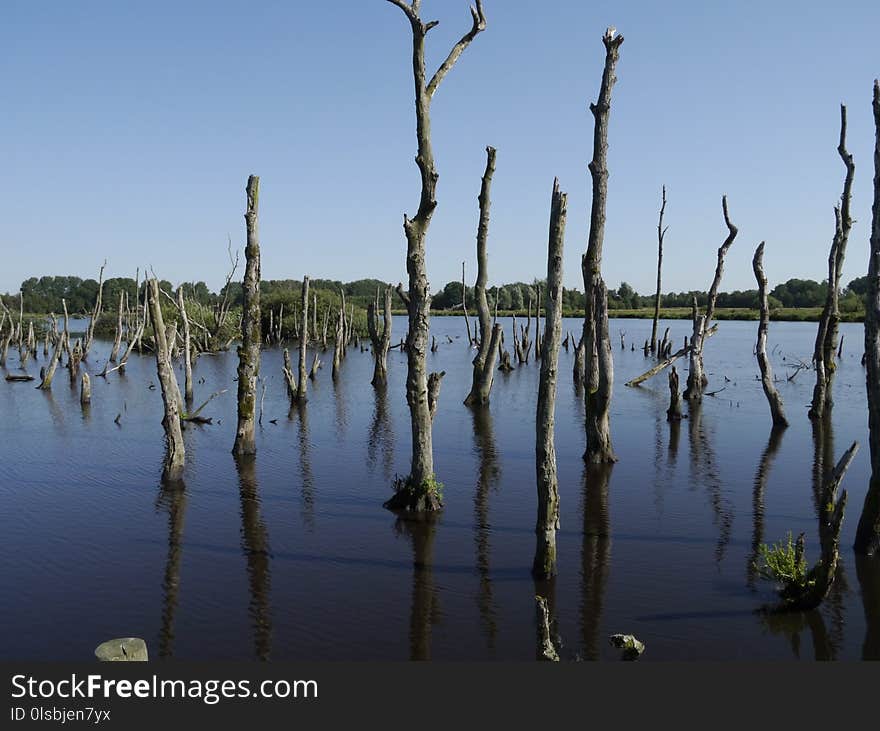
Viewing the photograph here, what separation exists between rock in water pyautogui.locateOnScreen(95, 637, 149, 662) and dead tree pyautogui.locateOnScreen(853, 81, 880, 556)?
7.55 meters

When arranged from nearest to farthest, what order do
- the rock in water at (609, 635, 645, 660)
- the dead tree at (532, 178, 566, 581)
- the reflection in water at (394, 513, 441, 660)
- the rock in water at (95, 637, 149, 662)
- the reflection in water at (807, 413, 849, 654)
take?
the rock in water at (95, 637, 149, 662) < the rock in water at (609, 635, 645, 660) < the reflection in water at (394, 513, 441, 660) < the reflection in water at (807, 413, 849, 654) < the dead tree at (532, 178, 566, 581)

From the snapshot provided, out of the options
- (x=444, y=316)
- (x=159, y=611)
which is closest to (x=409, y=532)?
(x=159, y=611)

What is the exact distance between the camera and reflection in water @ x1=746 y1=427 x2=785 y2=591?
9141mm

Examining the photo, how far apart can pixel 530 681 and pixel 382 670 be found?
1.24m

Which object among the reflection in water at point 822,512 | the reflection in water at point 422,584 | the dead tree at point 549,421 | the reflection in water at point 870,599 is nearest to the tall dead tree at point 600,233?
the reflection in water at point 822,512

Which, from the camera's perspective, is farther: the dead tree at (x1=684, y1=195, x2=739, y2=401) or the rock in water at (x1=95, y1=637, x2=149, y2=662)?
the dead tree at (x1=684, y1=195, x2=739, y2=401)

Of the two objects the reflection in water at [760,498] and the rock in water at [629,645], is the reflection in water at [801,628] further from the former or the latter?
the rock in water at [629,645]

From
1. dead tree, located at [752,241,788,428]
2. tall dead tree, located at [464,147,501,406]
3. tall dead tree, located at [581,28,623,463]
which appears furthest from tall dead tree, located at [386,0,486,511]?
dead tree, located at [752,241,788,428]

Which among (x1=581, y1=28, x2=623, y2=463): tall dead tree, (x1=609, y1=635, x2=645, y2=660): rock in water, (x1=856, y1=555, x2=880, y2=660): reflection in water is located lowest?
(x1=856, y1=555, x2=880, y2=660): reflection in water

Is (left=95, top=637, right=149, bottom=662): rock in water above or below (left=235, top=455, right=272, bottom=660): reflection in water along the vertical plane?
above

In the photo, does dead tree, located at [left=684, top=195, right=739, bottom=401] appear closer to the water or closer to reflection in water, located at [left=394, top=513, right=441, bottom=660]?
the water

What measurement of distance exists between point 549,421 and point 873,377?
3713mm

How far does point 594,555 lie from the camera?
9.70 metres

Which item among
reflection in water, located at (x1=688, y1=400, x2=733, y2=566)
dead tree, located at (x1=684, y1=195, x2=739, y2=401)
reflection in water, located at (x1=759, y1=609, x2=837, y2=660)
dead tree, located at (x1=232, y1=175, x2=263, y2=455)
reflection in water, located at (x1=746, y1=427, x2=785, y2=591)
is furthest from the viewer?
dead tree, located at (x1=684, y1=195, x2=739, y2=401)
